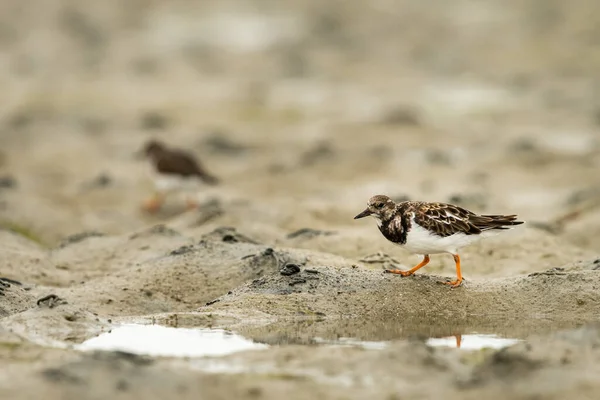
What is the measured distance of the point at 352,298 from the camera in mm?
7938

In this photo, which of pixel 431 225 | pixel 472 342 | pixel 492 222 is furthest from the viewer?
pixel 492 222

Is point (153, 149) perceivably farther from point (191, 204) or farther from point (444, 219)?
point (444, 219)

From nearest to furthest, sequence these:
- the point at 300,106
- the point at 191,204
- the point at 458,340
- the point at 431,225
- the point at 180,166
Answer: the point at 458,340 < the point at 431,225 < the point at 180,166 < the point at 191,204 < the point at 300,106

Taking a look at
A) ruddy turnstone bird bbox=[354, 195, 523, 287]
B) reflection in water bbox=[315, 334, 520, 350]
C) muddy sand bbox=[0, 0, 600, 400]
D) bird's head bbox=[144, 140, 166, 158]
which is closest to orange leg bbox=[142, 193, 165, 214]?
muddy sand bbox=[0, 0, 600, 400]

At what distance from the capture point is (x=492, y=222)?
8.44 metres

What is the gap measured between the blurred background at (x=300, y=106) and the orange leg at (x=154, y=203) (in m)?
0.19

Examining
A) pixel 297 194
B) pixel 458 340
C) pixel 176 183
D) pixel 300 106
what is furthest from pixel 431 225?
pixel 300 106

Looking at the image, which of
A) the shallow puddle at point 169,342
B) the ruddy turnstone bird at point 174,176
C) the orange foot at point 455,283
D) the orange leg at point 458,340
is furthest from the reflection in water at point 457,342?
the ruddy turnstone bird at point 174,176

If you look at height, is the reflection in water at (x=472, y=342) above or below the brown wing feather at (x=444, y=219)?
below

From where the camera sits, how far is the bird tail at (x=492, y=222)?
331 inches

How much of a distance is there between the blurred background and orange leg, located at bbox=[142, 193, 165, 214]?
19 cm

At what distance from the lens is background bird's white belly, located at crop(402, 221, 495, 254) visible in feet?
26.8

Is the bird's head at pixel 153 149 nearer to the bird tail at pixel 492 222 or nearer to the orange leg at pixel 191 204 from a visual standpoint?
the orange leg at pixel 191 204

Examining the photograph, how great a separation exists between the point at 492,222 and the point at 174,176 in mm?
7256
